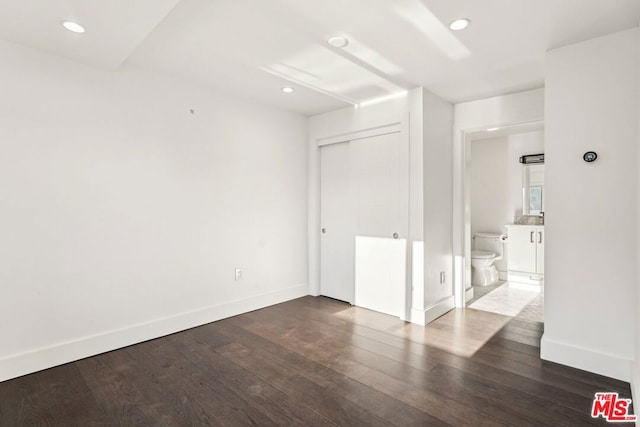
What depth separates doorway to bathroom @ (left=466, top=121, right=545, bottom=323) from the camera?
4.96m

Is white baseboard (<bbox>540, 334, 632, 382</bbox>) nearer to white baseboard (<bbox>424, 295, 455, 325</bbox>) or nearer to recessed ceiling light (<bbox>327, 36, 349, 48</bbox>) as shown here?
white baseboard (<bbox>424, 295, 455, 325</bbox>)

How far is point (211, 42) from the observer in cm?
257

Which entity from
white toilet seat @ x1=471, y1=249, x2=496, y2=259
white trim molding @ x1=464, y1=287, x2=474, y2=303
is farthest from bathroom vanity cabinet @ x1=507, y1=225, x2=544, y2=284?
white trim molding @ x1=464, y1=287, x2=474, y2=303

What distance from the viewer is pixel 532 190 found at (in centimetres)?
543

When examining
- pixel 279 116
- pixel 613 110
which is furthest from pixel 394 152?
pixel 613 110

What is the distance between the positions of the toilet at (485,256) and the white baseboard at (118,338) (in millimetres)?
3133

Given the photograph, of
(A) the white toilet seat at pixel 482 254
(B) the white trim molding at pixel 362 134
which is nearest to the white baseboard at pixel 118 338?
(B) the white trim molding at pixel 362 134

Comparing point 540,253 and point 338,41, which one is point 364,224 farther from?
point 540,253

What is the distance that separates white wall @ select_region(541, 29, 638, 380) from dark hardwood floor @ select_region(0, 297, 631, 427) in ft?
0.95

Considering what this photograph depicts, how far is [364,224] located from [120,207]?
8.33 ft

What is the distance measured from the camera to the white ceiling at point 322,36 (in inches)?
81.7

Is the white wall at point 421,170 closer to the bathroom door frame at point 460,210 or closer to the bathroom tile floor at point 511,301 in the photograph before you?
the bathroom door frame at point 460,210

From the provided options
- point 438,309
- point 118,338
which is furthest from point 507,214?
point 118,338

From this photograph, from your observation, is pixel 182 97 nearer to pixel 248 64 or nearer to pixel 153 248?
pixel 248 64
